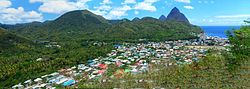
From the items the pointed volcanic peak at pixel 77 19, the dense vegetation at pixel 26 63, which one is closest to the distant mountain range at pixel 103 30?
the pointed volcanic peak at pixel 77 19

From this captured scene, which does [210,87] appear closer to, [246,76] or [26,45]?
[246,76]

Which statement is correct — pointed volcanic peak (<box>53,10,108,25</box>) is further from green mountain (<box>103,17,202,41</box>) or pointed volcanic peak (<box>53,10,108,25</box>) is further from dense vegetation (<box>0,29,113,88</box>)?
dense vegetation (<box>0,29,113,88</box>)

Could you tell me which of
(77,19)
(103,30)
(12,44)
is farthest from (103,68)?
(77,19)

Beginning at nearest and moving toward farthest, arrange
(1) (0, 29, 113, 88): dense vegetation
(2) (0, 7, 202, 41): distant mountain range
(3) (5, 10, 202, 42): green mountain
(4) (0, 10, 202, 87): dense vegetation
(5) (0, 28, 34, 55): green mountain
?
1. (1) (0, 29, 113, 88): dense vegetation
2. (4) (0, 10, 202, 87): dense vegetation
3. (5) (0, 28, 34, 55): green mountain
4. (3) (5, 10, 202, 42): green mountain
5. (2) (0, 7, 202, 41): distant mountain range

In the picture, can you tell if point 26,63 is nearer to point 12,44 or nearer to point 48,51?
point 48,51

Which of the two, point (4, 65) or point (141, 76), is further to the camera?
point (4, 65)

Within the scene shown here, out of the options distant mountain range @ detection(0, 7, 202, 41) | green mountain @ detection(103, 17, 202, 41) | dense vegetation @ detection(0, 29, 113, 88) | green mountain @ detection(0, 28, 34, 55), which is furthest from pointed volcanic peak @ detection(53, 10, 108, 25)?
dense vegetation @ detection(0, 29, 113, 88)

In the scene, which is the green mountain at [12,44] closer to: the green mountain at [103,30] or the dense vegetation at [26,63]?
the dense vegetation at [26,63]

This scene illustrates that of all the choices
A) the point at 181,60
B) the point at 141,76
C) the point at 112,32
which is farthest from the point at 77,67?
the point at 112,32
